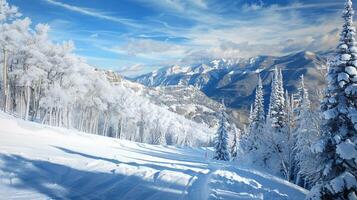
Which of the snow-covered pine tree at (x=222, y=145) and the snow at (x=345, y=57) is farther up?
the snow at (x=345, y=57)

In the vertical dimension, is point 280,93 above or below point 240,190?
above

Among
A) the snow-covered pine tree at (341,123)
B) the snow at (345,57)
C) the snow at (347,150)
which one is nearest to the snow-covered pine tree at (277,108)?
the snow-covered pine tree at (341,123)

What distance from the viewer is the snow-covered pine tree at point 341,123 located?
50.4 ft

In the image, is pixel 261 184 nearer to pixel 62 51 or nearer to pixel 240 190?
pixel 240 190

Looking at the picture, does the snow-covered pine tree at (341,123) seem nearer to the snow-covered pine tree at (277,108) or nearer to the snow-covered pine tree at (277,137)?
the snow-covered pine tree at (277,137)

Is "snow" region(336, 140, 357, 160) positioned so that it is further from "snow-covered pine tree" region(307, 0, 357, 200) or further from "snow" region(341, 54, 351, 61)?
"snow" region(341, 54, 351, 61)

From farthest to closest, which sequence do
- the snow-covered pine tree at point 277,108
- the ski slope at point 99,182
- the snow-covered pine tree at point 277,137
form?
the snow-covered pine tree at point 277,108 < the snow-covered pine tree at point 277,137 < the ski slope at point 99,182

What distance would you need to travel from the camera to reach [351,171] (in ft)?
51.7

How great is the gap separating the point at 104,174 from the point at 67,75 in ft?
137

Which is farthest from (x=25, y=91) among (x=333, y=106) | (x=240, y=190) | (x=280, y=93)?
(x=333, y=106)

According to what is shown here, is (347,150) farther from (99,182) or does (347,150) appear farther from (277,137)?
(277,137)

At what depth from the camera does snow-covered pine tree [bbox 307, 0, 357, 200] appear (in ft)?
50.4

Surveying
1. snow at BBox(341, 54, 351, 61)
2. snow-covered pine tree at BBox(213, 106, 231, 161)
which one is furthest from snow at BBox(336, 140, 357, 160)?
snow-covered pine tree at BBox(213, 106, 231, 161)

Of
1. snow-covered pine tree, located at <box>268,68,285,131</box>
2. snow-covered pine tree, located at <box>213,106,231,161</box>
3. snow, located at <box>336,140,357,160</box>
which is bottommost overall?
snow-covered pine tree, located at <box>213,106,231,161</box>
